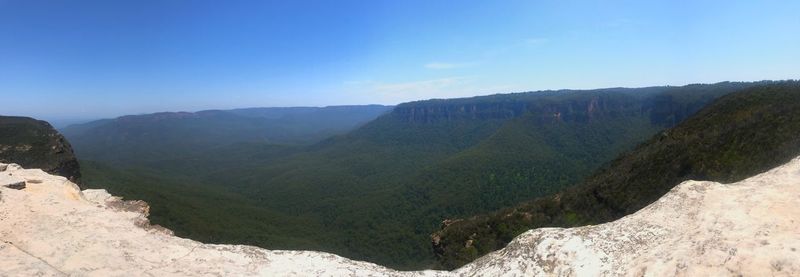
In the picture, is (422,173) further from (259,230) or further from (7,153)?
(7,153)

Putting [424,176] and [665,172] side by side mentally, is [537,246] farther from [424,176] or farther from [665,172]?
[424,176]

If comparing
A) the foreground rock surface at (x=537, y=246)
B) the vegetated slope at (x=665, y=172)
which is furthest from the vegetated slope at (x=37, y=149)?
the foreground rock surface at (x=537, y=246)

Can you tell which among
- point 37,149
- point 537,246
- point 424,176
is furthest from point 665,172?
point 424,176

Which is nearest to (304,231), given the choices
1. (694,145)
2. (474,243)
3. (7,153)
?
(7,153)

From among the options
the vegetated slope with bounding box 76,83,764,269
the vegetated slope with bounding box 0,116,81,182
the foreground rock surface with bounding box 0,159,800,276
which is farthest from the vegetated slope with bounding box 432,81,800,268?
the vegetated slope with bounding box 0,116,81,182

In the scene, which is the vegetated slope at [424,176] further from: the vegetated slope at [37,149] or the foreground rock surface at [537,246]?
the foreground rock surface at [537,246]
